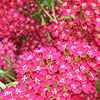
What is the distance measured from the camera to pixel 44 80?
872 millimetres

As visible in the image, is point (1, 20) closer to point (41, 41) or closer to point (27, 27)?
point (27, 27)

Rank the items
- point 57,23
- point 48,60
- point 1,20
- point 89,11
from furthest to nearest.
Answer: point 1,20
point 57,23
point 89,11
point 48,60

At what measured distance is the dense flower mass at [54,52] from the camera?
34.6 inches

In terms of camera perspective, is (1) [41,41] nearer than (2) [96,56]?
No

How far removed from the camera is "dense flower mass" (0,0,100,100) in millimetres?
879

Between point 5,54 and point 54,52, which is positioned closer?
point 54,52

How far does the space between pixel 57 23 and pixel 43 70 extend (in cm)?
46

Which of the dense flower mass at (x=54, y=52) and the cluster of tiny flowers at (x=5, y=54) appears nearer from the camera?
the dense flower mass at (x=54, y=52)

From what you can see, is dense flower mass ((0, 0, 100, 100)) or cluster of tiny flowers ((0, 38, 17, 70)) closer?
dense flower mass ((0, 0, 100, 100))

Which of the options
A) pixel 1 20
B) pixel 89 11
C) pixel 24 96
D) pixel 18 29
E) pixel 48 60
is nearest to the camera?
pixel 24 96

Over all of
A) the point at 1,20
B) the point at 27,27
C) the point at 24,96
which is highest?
the point at 1,20

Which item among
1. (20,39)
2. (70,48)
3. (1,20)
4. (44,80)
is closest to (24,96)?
(44,80)

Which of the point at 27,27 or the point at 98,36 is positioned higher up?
the point at 27,27

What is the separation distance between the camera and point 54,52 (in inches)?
38.5
